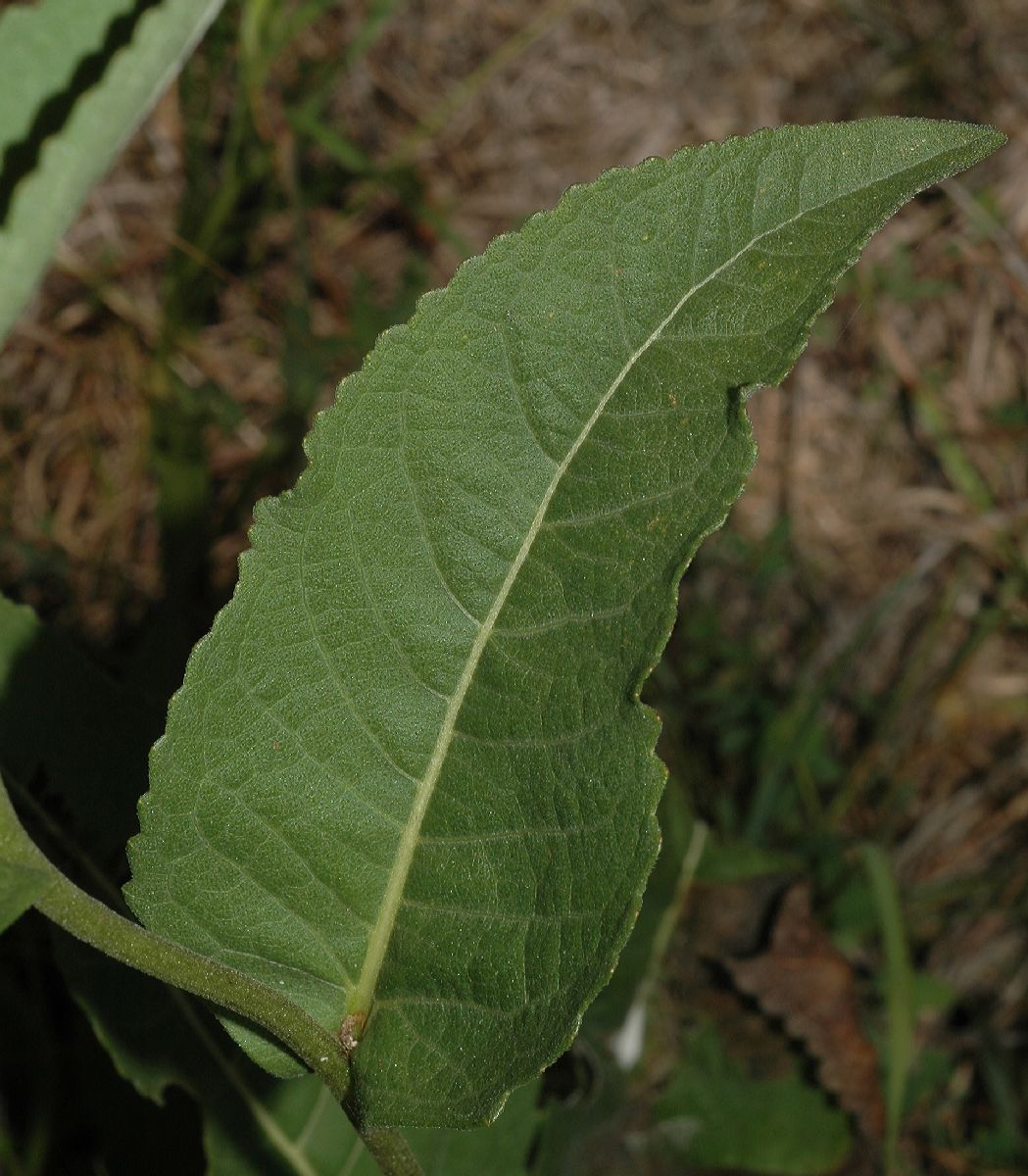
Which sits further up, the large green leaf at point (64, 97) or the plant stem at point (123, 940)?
the large green leaf at point (64, 97)

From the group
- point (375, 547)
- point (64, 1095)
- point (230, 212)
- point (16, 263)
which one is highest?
point (230, 212)

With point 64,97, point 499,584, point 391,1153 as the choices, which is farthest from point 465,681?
point 64,97

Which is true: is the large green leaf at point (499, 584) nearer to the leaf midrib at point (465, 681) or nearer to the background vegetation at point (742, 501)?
the leaf midrib at point (465, 681)

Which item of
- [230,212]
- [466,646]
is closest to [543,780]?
[466,646]

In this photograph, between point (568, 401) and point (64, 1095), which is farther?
point (64, 1095)

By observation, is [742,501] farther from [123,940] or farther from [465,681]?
[123,940]

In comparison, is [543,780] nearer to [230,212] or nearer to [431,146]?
[230,212]

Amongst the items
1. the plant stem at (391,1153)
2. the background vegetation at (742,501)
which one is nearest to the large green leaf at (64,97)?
the plant stem at (391,1153)
